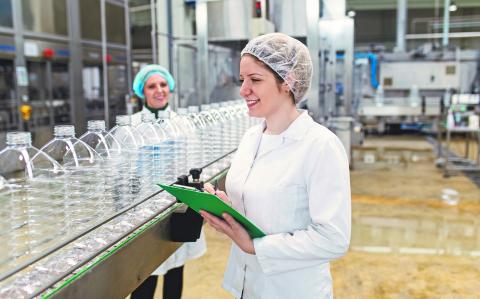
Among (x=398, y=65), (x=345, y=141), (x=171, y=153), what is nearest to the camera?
(x=171, y=153)

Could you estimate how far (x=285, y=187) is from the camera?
1.20 m

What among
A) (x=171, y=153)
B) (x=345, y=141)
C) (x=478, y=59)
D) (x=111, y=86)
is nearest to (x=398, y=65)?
(x=478, y=59)

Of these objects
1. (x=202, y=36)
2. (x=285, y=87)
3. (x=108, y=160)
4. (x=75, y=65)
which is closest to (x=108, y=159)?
(x=108, y=160)

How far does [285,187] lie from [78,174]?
2.13ft

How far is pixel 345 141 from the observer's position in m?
5.95

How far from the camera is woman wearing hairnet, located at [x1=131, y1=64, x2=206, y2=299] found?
2072mm

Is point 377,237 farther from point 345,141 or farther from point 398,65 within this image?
point 398,65

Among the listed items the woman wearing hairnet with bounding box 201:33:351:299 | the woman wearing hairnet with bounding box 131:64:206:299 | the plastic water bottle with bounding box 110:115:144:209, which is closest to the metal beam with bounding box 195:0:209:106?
the woman wearing hairnet with bounding box 131:64:206:299

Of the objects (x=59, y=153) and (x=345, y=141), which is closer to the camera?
(x=59, y=153)

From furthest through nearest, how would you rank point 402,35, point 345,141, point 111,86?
point 402,35
point 111,86
point 345,141

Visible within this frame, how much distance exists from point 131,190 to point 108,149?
0.65ft

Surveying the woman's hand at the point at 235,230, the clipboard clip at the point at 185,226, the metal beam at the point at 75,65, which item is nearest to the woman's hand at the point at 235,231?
the woman's hand at the point at 235,230

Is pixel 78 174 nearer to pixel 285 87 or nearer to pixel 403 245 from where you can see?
pixel 285 87

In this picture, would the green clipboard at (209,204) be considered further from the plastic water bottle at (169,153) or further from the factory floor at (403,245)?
the factory floor at (403,245)
